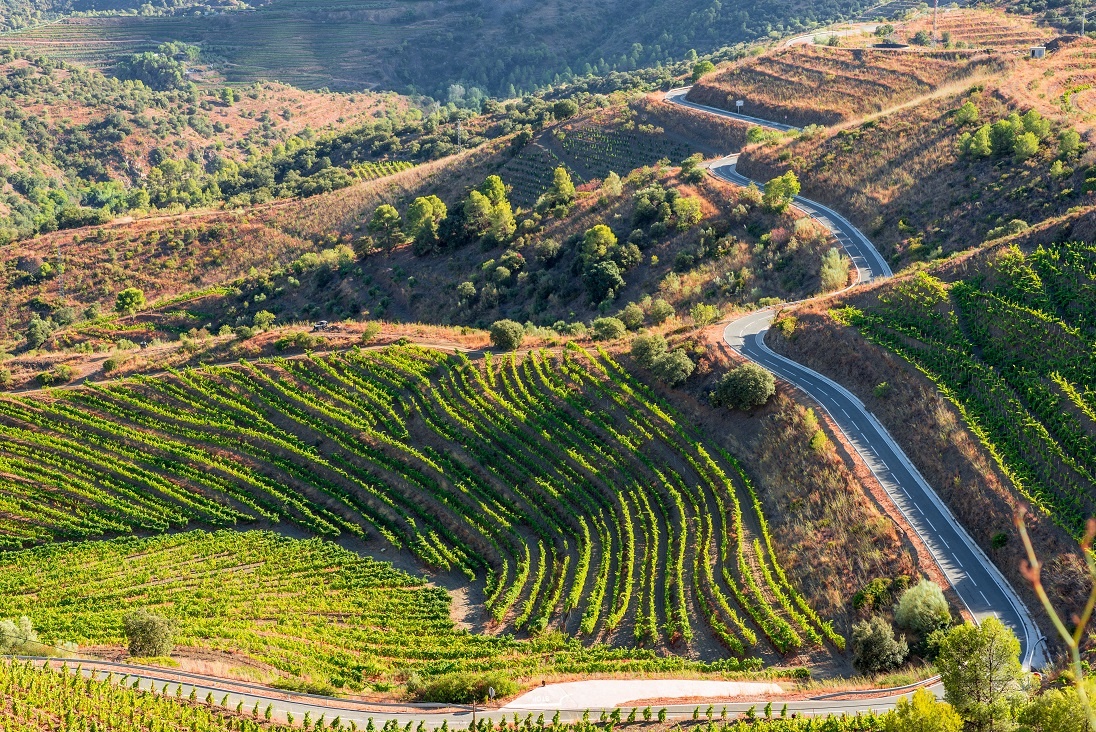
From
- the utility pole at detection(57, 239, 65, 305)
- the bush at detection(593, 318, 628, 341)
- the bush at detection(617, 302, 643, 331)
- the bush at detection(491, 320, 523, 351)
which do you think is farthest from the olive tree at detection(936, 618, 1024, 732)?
the utility pole at detection(57, 239, 65, 305)

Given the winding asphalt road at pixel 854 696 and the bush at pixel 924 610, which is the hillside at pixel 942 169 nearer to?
the winding asphalt road at pixel 854 696

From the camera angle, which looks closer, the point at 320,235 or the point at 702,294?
the point at 702,294

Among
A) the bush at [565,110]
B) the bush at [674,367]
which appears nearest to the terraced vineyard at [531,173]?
the bush at [565,110]

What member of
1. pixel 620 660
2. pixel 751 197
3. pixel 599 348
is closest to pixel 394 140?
pixel 751 197

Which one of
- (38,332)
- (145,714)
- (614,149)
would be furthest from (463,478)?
(614,149)

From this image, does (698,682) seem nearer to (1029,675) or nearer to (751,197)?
(1029,675)
